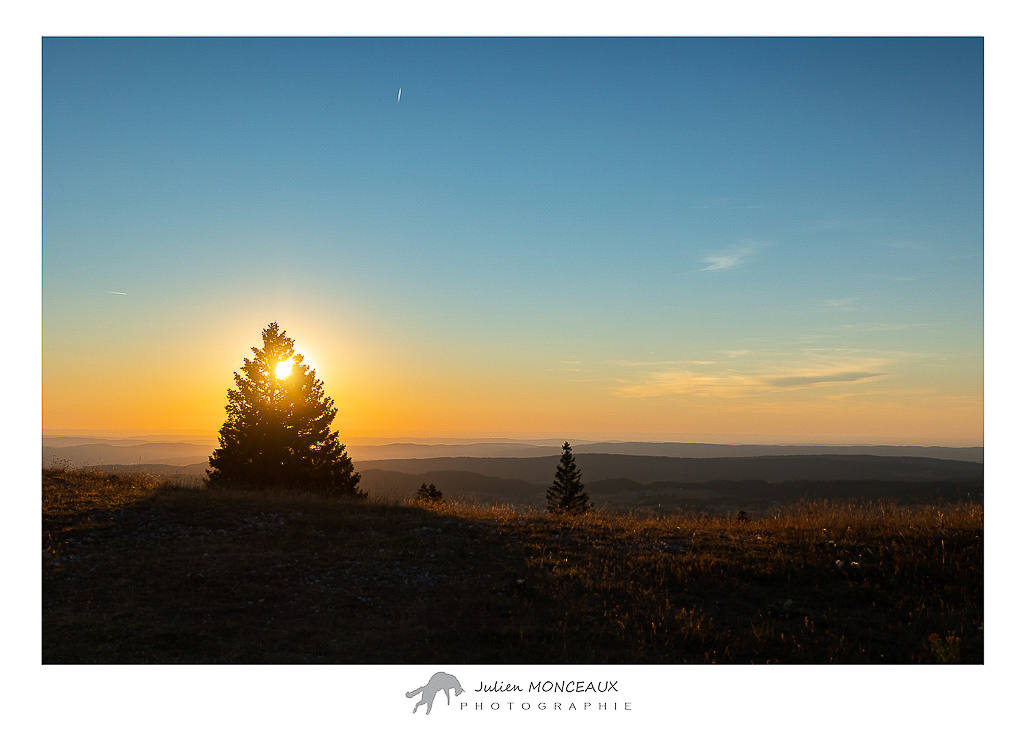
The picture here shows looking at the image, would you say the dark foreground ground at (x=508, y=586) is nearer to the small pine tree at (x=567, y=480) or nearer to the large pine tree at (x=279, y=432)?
the large pine tree at (x=279, y=432)

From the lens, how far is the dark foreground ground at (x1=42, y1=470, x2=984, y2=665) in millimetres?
7418

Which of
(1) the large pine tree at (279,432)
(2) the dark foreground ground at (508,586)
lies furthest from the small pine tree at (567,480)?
(2) the dark foreground ground at (508,586)

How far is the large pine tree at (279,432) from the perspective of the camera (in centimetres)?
2514

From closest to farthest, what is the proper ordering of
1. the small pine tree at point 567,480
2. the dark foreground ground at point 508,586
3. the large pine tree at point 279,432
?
the dark foreground ground at point 508,586 < the large pine tree at point 279,432 < the small pine tree at point 567,480

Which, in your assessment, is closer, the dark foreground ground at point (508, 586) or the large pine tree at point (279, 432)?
the dark foreground ground at point (508, 586)

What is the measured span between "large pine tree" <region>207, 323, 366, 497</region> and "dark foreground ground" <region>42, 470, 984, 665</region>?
10605 mm

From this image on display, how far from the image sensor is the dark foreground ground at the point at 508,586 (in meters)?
7.42

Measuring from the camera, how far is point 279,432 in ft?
83.8

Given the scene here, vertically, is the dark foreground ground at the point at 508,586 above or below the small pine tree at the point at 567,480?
above

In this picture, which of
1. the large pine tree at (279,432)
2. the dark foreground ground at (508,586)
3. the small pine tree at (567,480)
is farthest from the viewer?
the small pine tree at (567,480)

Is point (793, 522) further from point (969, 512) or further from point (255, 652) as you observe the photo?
point (255, 652)

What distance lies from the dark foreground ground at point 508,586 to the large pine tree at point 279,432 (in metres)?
10.6

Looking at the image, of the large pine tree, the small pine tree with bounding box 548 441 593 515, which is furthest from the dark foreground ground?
the small pine tree with bounding box 548 441 593 515
